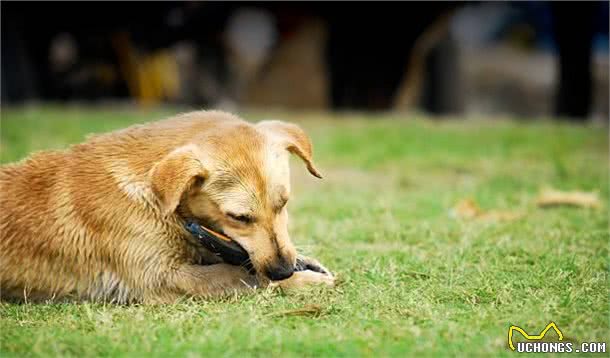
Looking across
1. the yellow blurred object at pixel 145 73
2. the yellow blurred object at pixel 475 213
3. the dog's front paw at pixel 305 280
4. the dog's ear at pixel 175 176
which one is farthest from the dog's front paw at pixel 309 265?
the yellow blurred object at pixel 145 73

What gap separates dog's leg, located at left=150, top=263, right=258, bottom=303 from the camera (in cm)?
523

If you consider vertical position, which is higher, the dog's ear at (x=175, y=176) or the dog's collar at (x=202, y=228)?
the dog's ear at (x=175, y=176)

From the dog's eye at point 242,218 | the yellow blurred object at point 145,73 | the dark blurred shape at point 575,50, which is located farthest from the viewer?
the yellow blurred object at point 145,73

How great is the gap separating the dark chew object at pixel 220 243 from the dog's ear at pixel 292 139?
0.71 metres

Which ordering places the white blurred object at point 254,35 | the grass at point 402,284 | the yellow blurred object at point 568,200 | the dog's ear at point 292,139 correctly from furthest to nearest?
the white blurred object at point 254,35 → the yellow blurred object at point 568,200 → the dog's ear at point 292,139 → the grass at point 402,284

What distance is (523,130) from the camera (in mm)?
13531

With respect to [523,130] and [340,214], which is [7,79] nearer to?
[523,130]

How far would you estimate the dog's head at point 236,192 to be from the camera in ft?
16.7

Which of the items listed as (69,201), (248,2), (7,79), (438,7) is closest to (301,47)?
(248,2)

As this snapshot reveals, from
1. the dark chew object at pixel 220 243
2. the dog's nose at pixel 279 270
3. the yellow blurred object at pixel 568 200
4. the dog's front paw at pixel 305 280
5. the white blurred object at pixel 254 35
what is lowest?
the yellow blurred object at pixel 568 200

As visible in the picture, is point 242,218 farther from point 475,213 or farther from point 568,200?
point 568,200

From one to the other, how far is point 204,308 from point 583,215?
4295 millimetres

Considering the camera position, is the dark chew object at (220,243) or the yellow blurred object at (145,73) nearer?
the dark chew object at (220,243)

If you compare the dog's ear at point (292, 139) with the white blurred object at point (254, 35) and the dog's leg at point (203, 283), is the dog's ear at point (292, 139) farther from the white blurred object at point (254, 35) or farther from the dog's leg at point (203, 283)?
the white blurred object at point (254, 35)
